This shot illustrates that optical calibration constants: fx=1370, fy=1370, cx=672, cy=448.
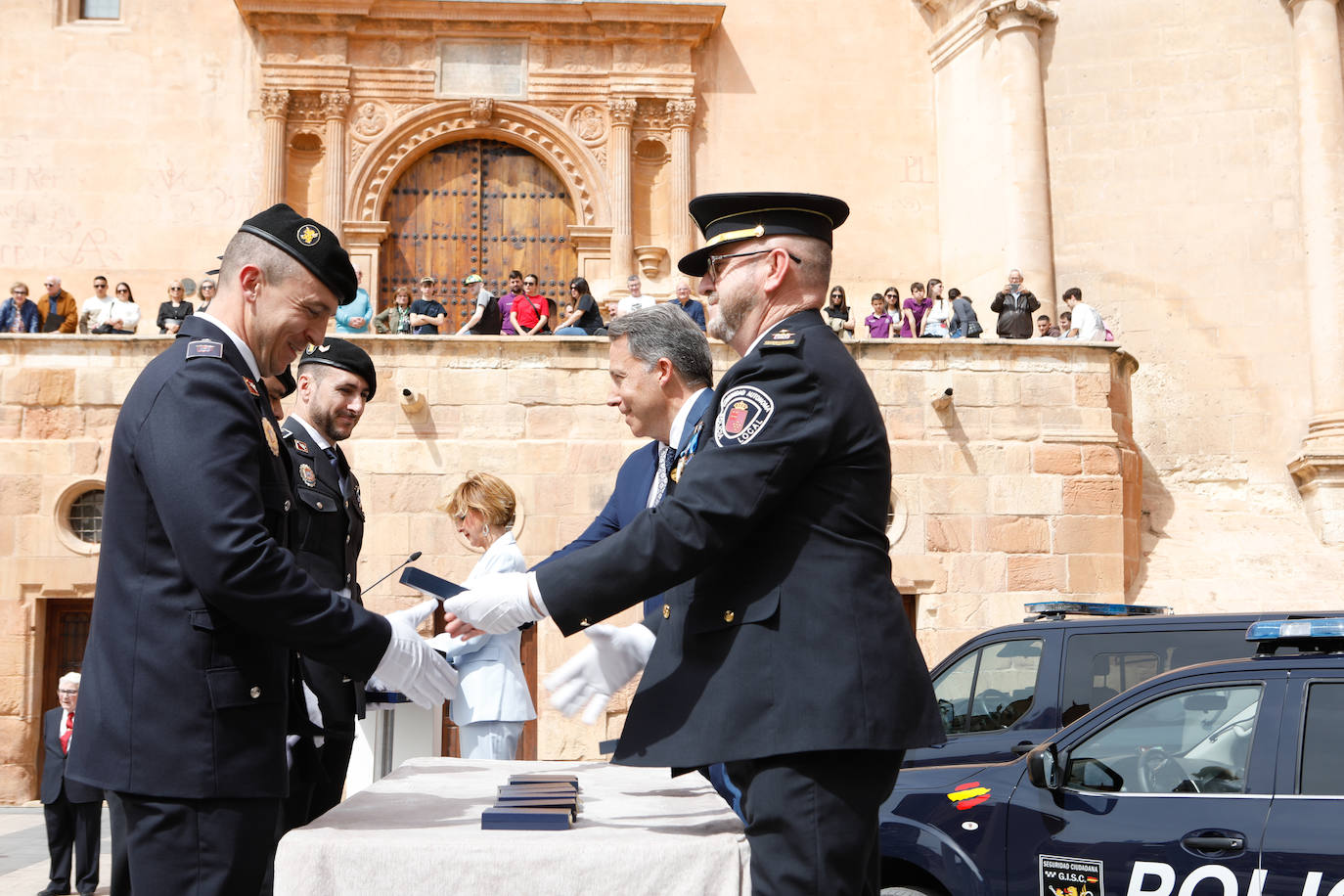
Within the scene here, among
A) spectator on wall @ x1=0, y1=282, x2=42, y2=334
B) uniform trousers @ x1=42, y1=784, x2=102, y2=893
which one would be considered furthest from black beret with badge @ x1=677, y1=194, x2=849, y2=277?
A: spectator on wall @ x1=0, y1=282, x2=42, y2=334

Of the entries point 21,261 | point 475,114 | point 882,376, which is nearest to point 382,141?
point 475,114

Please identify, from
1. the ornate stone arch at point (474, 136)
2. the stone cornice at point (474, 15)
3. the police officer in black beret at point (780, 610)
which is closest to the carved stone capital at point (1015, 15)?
the stone cornice at point (474, 15)

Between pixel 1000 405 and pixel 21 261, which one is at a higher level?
pixel 21 261

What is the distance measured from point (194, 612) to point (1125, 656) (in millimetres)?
5639

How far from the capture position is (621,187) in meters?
20.8

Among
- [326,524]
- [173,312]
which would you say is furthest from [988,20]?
[326,524]

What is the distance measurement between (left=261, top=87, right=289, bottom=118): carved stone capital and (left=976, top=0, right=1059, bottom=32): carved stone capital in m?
10.4

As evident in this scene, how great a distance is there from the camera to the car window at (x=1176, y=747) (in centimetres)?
478

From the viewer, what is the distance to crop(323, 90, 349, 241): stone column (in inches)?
810

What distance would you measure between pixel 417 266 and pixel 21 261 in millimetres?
5736

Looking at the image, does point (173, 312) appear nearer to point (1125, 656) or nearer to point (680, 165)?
point (680, 165)

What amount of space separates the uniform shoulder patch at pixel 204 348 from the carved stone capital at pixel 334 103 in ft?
61.3

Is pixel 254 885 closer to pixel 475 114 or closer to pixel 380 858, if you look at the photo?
pixel 380 858

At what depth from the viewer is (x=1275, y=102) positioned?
775 inches
